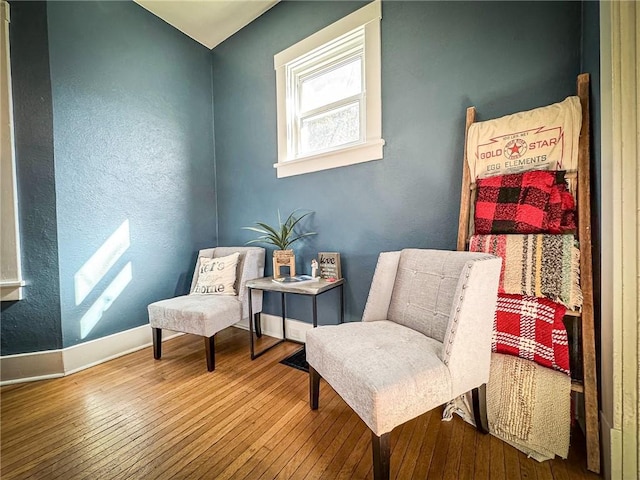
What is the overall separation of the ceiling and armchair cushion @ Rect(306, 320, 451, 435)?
2.83 metres

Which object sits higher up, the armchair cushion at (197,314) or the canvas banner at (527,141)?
the canvas banner at (527,141)

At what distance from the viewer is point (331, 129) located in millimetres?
2141

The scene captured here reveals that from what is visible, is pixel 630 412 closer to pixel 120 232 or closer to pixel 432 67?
pixel 432 67

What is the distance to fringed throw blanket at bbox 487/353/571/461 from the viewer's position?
106 centimetres

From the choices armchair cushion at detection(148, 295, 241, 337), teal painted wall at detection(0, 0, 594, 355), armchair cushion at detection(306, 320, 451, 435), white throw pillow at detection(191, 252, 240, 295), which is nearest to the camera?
armchair cushion at detection(306, 320, 451, 435)

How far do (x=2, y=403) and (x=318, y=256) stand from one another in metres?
2.08

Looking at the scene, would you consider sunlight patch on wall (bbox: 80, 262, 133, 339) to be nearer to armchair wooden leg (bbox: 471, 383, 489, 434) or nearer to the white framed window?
the white framed window

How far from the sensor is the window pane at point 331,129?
6.62ft

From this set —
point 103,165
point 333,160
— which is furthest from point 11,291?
point 333,160

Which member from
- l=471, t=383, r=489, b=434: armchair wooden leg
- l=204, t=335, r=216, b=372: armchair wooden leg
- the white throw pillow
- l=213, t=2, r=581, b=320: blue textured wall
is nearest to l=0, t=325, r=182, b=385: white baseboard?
the white throw pillow

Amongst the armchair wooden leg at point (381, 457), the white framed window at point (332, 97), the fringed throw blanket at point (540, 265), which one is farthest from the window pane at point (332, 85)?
the armchair wooden leg at point (381, 457)

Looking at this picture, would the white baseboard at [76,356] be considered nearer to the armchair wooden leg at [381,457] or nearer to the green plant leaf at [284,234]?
the green plant leaf at [284,234]

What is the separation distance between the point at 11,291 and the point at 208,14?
105 inches

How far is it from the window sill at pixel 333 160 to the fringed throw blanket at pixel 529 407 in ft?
4.68
